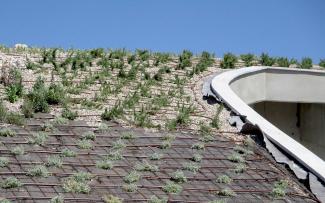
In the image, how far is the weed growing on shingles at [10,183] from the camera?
858cm

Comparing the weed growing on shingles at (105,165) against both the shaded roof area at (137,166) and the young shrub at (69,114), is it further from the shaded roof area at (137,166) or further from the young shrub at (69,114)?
the young shrub at (69,114)

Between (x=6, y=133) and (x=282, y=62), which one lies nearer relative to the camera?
(x=6, y=133)

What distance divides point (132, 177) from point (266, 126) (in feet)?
12.4

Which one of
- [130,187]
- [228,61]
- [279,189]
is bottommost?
[279,189]

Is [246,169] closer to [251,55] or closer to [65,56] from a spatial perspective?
[65,56]

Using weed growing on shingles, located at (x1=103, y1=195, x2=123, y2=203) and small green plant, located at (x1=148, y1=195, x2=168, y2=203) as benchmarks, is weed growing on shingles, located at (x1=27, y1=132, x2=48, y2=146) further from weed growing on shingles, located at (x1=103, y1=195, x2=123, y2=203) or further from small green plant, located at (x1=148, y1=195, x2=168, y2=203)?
small green plant, located at (x1=148, y1=195, x2=168, y2=203)

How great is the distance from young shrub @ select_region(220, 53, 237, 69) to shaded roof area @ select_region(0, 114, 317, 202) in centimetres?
648

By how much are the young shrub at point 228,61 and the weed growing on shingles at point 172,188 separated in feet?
30.6

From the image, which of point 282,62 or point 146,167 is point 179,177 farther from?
point 282,62

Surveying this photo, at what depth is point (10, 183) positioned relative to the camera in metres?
8.60

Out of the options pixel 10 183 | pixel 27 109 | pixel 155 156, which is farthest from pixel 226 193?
pixel 27 109

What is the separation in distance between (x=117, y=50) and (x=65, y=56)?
1910 mm

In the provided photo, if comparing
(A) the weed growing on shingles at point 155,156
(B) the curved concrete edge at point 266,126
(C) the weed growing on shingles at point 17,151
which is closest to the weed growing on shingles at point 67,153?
(C) the weed growing on shingles at point 17,151

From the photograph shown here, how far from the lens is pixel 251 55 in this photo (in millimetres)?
20141
